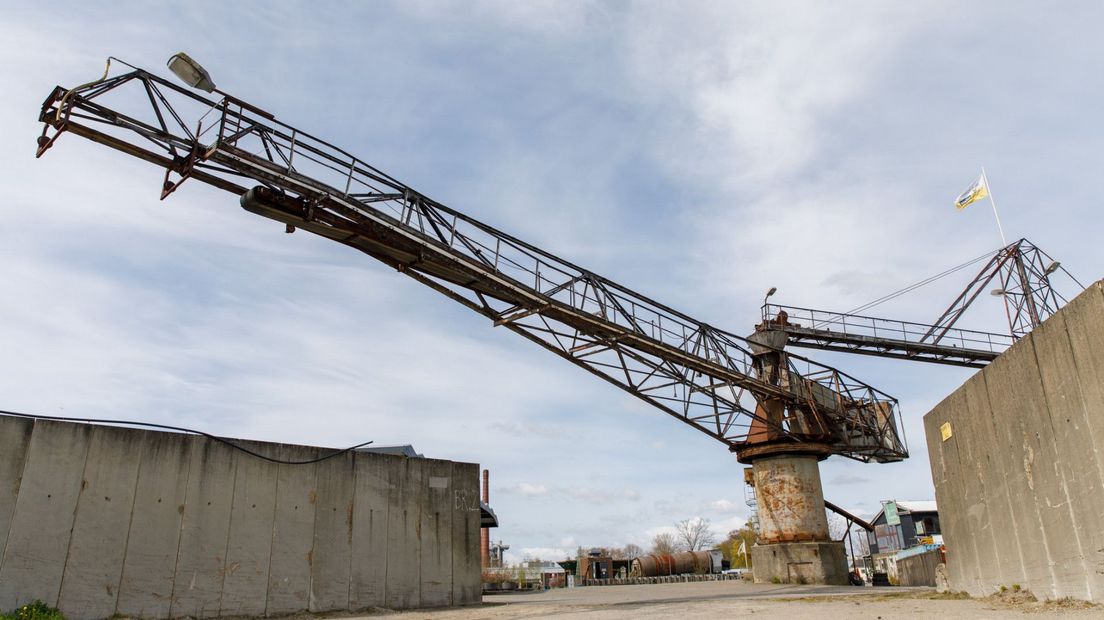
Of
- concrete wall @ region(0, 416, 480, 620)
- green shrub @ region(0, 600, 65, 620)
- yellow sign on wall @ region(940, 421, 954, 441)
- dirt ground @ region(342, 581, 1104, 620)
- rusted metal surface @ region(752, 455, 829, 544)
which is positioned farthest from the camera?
rusted metal surface @ region(752, 455, 829, 544)

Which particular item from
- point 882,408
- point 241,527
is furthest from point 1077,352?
point 882,408

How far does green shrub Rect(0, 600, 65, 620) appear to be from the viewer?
9180 mm

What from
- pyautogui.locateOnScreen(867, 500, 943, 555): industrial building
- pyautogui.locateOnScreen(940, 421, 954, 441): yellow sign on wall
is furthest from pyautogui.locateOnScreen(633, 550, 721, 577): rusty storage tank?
pyautogui.locateOnScreen(940, 421, 954, 441): yellow sign on wall

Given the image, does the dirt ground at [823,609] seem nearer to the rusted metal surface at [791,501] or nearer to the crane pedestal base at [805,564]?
the crane pedestal base at [805,564]

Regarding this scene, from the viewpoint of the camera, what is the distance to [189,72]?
9320 mm

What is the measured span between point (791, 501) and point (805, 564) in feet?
5.65

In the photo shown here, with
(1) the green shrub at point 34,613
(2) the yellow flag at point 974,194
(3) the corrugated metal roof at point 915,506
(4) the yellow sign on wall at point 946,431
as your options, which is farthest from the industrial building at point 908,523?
(1) the green shrub at point 34,613

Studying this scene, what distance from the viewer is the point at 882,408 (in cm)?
2400

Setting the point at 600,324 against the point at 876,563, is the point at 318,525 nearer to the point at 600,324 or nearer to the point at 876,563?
the point at 600,324

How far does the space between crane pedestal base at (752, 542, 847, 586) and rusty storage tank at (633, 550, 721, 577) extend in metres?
19.3

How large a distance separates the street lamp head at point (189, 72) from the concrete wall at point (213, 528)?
5.26m

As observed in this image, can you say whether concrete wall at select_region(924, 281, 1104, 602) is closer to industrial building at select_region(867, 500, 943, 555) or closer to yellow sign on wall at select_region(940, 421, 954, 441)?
yellow sign on wall at select_region(940, 421, 954, 441)

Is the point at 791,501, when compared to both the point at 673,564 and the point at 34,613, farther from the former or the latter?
the point at 673,564

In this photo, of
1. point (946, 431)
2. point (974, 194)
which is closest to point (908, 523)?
point (974, 194)
